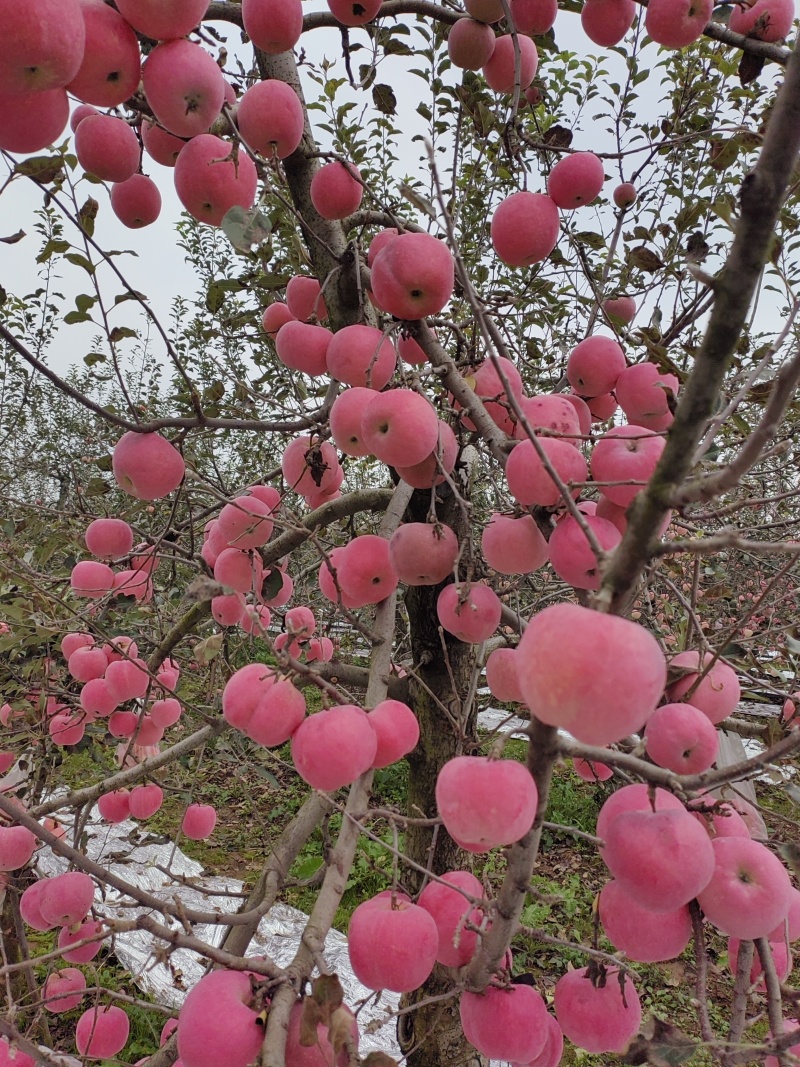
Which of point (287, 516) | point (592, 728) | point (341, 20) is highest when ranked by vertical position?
point (341, 20)

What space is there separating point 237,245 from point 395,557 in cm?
56

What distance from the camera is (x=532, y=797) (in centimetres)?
71

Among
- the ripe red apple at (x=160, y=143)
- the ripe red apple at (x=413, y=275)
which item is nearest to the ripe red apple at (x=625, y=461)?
the ripe red apple at (x=413, y=275)

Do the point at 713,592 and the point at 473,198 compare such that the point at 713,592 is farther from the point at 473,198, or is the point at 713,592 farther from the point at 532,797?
the point at 473,198

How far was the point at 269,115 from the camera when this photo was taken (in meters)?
1.18

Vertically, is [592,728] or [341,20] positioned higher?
[341,20]

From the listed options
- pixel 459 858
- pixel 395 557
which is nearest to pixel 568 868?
pixel 459 858

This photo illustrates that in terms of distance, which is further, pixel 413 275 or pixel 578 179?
pixel 578 179

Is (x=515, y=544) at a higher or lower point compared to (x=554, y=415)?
lower

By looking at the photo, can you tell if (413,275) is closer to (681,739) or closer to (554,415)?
(554,415)

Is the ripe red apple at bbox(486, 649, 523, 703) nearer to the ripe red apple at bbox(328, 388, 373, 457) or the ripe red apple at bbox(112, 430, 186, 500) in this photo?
the ripe red apple at bbox(328, 388, 373, 457)

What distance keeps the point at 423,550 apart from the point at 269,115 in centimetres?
88

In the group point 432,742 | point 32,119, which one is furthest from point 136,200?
point 432,742

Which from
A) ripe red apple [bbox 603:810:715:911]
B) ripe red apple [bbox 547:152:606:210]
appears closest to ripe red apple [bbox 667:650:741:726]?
ripe red apple [bbox 603:810:715:911]
